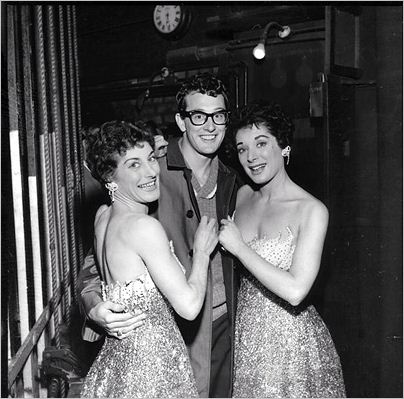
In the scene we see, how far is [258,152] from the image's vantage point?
2.59 meters

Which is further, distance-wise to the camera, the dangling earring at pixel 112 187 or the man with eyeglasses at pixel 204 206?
the man with eyeglasses at pixel 204 206

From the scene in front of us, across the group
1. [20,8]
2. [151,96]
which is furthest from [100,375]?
[151,96]

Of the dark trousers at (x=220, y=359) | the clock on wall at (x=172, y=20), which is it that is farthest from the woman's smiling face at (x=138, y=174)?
the clock on wall at (x=172, y=20)

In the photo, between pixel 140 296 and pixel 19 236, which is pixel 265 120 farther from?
pixel 19 236

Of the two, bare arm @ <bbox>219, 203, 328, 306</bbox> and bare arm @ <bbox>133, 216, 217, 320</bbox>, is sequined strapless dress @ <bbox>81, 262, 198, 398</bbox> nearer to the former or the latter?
bare arm @ <bbox>133, 216, 217, 320</bbox>

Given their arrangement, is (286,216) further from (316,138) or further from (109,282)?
(316,138)

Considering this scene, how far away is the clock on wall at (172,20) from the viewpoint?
22.0ft

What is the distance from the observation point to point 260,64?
19.5 feet

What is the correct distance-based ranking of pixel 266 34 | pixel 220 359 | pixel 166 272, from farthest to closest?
pixel 266 34
pixel 220 359
pixel 166 272

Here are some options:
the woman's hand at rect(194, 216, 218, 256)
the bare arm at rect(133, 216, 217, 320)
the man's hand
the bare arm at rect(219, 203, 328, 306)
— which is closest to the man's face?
the bare arm at rect(219, 203, 328, 306)

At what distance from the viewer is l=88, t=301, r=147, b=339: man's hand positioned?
6.57ft

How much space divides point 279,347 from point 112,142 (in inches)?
48.0

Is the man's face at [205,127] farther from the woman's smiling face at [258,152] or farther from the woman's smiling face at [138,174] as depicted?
the woman's smiling face at [138,174]

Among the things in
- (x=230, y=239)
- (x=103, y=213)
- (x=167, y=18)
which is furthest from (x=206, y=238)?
(x=167, y=18)
